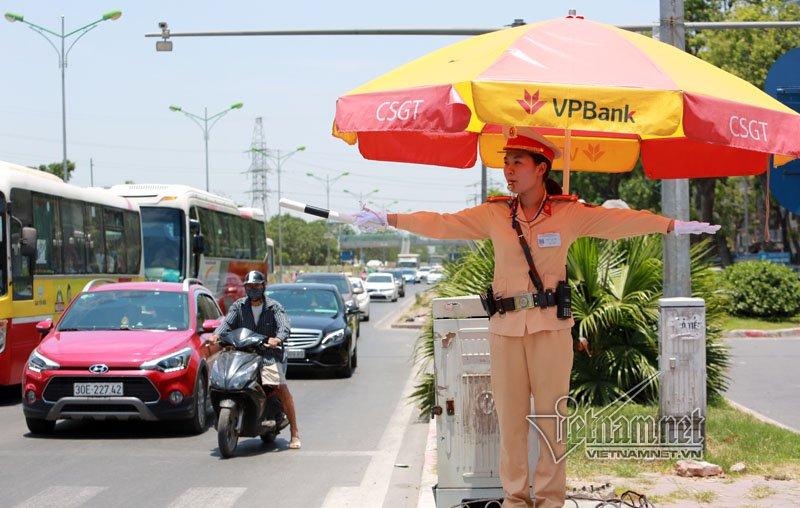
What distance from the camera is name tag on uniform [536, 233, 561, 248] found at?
19.9 ft

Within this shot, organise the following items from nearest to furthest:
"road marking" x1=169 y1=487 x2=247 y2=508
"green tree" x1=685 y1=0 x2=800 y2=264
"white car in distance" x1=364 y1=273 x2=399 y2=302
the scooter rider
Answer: "road marking" x1=169 y1=487 x2=247 y2=508, the scooter rider, "green tree" x1=685 y1=0 x2=800 y2=264, "white car in distance" x1=364 y1=273 x2=399 y2=302

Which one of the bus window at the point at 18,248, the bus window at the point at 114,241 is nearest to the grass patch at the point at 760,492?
the bus window at the point at 18,248

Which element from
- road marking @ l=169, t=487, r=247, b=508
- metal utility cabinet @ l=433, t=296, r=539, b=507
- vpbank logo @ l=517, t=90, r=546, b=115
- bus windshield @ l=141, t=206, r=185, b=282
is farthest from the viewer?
bus windshield @ l=141, t=206, r=185, b=282

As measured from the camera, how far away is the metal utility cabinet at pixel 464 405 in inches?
272

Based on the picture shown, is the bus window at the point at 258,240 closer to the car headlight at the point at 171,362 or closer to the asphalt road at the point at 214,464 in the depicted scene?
the asphalt road at the point at 214,464

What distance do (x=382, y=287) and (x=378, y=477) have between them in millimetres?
48334

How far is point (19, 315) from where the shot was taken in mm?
15609

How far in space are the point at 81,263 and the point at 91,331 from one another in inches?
278

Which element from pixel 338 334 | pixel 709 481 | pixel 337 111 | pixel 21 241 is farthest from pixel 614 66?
pixel 338 334

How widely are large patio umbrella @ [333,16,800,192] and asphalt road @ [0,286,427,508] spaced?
3.23 m

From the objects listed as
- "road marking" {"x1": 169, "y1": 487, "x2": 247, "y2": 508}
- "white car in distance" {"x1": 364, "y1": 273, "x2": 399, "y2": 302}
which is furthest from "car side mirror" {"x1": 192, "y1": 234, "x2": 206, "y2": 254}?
"white car in distance" {"x1": 364, "y1": 273, "x2": 399, "y2": 302}

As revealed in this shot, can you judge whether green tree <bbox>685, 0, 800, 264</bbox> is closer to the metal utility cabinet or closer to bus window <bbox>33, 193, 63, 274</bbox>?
bus window <bbox>33, 193, 63, 274</bbox>

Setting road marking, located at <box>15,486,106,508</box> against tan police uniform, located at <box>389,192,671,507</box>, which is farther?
road marking, located at <box>15,486,106,508</box>

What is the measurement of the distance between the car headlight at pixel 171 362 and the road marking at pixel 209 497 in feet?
9.65
